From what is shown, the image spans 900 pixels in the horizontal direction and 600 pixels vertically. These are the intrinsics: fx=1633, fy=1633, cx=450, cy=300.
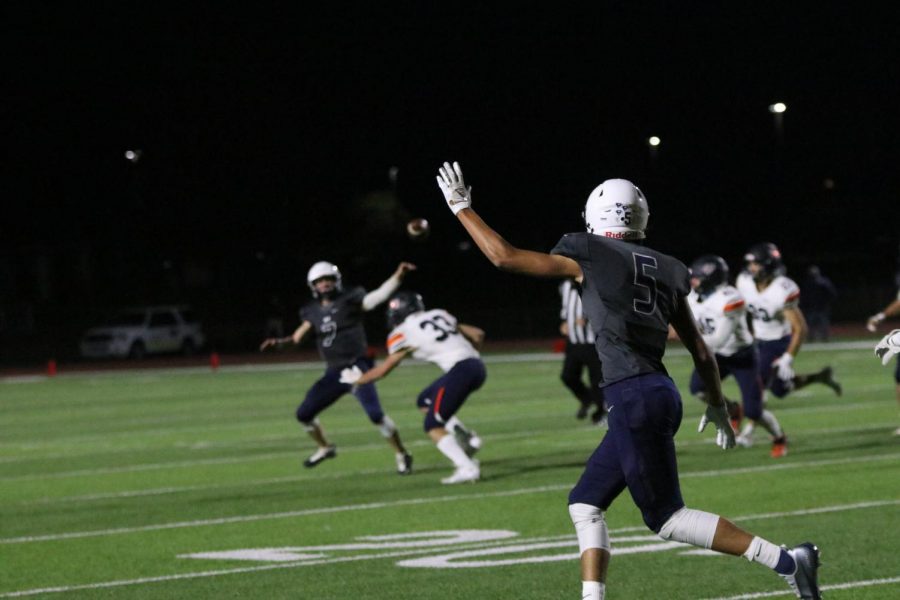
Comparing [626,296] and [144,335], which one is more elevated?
[626,296]

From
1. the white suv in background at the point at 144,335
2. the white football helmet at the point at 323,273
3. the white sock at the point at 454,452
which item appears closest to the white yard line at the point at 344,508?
the white sock at the point at 454,452

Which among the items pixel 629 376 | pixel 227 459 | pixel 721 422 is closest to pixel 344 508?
pixel 227 459

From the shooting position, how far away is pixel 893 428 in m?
15.3

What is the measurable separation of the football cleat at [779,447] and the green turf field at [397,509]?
116mm

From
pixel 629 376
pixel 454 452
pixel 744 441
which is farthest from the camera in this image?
pixel 744 441

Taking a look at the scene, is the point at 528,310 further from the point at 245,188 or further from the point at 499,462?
the point at 499,462

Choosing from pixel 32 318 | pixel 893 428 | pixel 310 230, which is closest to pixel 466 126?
pixel 310 230

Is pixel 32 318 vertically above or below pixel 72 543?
below

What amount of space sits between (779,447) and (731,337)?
989 mm

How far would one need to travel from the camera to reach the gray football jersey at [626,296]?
5906 millimetres

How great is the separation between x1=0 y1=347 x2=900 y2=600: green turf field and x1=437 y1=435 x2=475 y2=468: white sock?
258mm

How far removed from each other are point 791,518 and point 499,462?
458cm

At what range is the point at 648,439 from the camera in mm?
5906

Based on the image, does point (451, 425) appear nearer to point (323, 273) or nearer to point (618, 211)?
point (323, 273)
